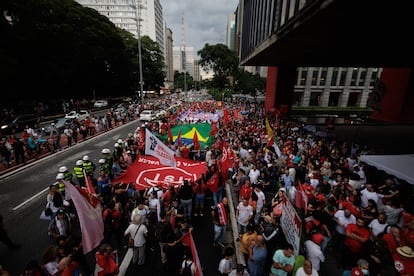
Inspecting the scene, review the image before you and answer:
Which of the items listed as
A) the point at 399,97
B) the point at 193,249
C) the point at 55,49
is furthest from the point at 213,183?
the point at 55,49

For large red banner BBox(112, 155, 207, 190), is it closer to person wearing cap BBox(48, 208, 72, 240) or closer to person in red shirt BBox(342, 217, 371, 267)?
person wearing cap BBox(48, 208, 72, 240)

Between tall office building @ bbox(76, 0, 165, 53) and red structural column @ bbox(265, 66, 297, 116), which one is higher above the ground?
tall office building @ bbox(76, 0, 165, 53)

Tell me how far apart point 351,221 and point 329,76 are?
2158 inches

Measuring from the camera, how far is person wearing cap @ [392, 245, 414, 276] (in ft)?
12.8

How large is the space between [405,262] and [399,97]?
27.4 metres

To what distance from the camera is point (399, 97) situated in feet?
78.0

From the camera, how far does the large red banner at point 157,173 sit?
759 centimetres

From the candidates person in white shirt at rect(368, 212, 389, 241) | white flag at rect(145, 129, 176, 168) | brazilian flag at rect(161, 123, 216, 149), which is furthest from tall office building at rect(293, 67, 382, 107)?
person in white shirt at rect(368, 212, 389, 241)

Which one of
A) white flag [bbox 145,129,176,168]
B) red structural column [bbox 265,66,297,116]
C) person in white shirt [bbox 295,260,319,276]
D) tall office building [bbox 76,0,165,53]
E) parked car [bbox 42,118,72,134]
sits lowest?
parked car [bbox 42,118,72,134]

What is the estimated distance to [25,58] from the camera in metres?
26.8

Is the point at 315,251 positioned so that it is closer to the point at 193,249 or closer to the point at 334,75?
the point at 193,249

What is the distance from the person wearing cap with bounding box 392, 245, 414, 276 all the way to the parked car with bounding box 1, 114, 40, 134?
26422 mm

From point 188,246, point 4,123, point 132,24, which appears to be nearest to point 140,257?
point 188,246

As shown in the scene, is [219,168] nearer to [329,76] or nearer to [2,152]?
[2,152]
